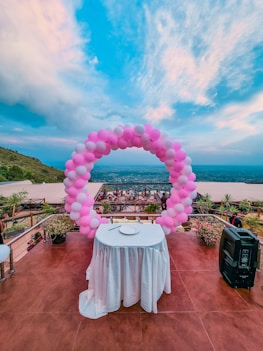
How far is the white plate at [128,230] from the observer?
1.81m

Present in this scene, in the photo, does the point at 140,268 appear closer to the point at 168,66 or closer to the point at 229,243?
the point at 229,243

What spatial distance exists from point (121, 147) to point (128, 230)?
1437 mm

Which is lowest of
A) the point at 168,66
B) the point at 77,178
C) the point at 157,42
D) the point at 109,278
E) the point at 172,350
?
the point at 172,350

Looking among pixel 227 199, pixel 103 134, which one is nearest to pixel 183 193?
pixel 103 134

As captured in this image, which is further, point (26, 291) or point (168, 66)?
point (168, 66)

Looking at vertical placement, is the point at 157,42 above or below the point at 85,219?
above

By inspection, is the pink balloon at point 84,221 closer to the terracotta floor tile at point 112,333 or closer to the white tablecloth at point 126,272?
the white tablecloth at point 126,272

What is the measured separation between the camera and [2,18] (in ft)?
13.9

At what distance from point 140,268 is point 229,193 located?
6.90 m

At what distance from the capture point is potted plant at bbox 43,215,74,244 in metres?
3.25

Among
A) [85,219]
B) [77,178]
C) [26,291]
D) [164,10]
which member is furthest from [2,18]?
[26,291]

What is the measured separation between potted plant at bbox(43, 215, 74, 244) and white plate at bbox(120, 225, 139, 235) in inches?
77.9

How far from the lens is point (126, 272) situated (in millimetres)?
1590

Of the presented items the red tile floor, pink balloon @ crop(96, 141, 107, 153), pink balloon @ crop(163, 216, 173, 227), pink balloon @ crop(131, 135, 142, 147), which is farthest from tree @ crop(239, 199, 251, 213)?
pink balloon @ crop(96, 141, 107, 153)
